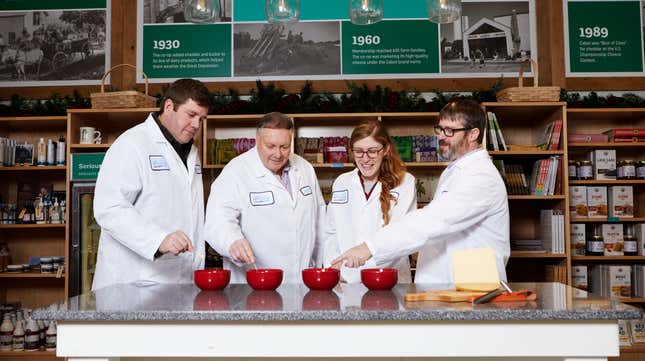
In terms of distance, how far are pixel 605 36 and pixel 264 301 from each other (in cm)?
448

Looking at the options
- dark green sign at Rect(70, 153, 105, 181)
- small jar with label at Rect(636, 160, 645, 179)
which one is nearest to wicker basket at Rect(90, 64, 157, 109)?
dark green sign at Rect(70, 153, 105, 181)

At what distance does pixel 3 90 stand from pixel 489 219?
448cm

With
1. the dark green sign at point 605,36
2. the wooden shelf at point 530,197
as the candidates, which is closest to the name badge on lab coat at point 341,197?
the wooden shelf at point 530,197

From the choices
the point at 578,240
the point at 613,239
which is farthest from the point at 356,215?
the point at 613,239

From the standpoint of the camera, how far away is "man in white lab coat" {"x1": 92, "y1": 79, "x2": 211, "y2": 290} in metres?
2.66

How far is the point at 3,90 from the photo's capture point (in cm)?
527

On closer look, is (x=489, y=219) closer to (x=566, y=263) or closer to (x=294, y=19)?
(x=294, y=19)

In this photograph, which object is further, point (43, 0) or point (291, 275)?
point (43, 0)

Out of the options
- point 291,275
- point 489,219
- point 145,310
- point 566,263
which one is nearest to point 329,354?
point 145,310

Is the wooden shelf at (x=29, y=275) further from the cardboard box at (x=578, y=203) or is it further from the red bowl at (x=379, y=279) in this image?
the cardboard box at (x=578, y=203)

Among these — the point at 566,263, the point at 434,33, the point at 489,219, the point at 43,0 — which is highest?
the point at 43,0

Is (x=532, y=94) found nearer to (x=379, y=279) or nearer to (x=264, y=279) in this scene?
(x=379, y=279)

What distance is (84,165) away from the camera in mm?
4688

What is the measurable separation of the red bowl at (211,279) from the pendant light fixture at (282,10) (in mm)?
1258
